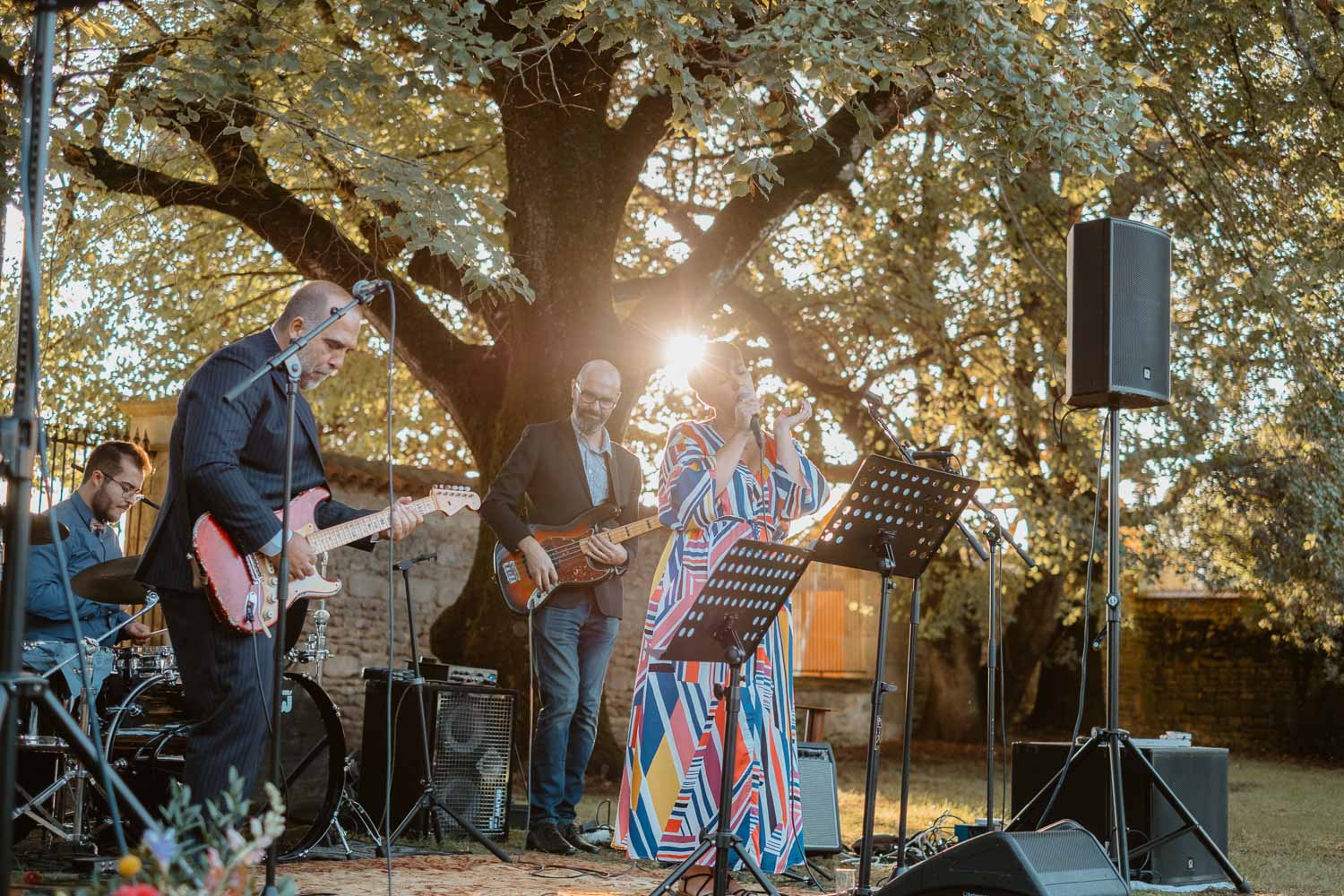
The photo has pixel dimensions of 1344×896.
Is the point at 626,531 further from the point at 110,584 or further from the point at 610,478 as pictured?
the point at 110,584

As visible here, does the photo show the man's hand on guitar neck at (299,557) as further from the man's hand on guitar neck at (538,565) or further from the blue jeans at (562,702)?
the blue jeans at (562,702)

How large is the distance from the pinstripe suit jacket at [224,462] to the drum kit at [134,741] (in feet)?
4.22

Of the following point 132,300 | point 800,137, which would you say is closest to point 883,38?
point 800,137

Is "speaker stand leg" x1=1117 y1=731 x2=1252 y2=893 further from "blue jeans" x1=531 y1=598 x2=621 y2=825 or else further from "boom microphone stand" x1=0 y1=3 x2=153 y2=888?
"boom microphone stand" x1=0 y1=3 x2=153 y2=888

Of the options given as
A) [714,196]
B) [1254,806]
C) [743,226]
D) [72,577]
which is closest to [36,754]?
[72,577]

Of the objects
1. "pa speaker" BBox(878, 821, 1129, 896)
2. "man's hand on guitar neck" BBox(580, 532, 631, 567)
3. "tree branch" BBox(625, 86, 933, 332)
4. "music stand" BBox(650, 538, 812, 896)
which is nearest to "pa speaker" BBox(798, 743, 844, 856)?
"man's hand on guitar neck" BBox(580, 532, 631, 567)

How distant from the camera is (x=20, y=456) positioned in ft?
7.83

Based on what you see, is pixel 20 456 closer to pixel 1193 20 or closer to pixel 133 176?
pixel 133 176

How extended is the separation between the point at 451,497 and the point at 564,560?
106 centimetres

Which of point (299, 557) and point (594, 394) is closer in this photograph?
point (299, 557)

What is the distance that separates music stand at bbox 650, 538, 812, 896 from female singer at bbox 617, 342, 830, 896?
2.51ft

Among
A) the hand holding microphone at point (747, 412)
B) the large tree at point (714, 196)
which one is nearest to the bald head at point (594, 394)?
the large tree at point (714, 196)

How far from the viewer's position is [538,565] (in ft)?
18.5

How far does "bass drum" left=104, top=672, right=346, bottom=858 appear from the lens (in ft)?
16.8
